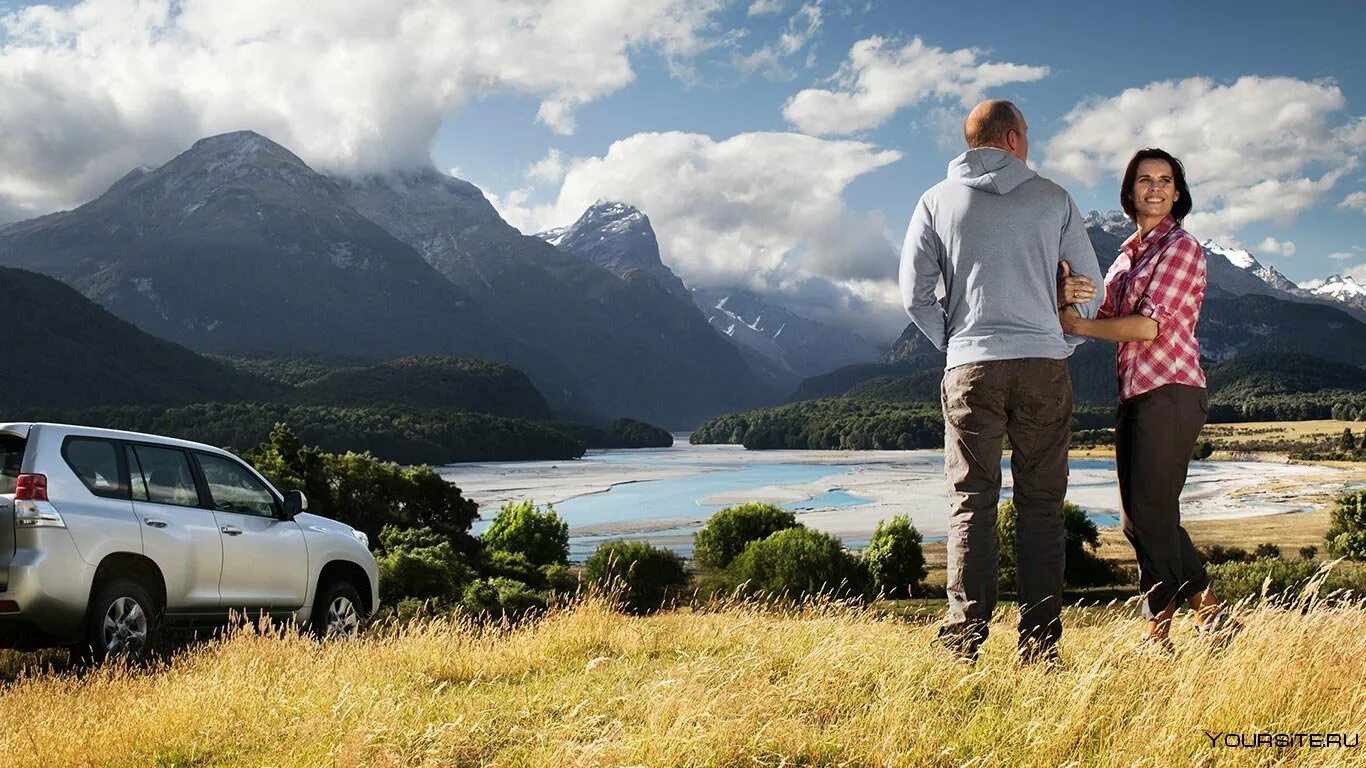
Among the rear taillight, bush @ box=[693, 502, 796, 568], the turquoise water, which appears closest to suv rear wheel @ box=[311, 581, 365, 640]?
the rear taillight

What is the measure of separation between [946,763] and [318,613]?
25.8 ft

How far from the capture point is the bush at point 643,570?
4238cm

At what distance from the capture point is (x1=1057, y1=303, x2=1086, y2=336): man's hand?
5637 mm

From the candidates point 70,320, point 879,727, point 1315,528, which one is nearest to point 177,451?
point 879,727

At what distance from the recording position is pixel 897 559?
1886 inches

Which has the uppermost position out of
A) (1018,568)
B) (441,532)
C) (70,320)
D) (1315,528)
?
(70,320)

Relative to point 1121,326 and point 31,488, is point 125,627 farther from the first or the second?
point 1121,326

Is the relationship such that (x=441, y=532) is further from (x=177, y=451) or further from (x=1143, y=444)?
(x=1143, y=444)

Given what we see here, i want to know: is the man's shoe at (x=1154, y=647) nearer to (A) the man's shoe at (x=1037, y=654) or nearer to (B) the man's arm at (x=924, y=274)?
(A) the man's shoe at (x=1037, y=654)

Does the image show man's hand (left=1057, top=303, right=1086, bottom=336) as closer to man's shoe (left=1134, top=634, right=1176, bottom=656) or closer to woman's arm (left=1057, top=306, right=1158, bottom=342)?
woman's arm (left=1057, top=306, right=1158, bottom=342)

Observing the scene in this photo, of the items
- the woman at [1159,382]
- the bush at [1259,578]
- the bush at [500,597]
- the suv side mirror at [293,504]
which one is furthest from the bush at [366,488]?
the woman at [1159,382]

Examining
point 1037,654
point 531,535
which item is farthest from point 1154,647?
point 531,535

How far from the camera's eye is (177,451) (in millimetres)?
9219

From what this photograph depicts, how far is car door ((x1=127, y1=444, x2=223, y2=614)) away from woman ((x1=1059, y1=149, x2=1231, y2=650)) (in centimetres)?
733
